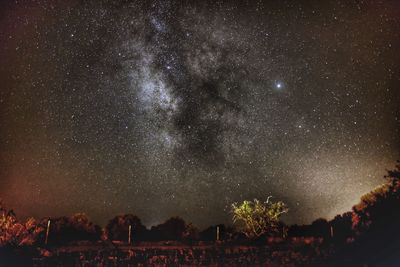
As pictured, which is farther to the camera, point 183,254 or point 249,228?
point 249,228

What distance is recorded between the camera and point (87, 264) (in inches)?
832

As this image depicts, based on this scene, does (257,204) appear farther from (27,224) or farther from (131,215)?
(27,224)

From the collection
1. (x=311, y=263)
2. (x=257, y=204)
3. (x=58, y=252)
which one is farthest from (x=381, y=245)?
(x=257, y=204)

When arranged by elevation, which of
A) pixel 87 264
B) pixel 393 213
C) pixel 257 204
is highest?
pixel 257 204

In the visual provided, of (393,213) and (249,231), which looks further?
(249,231)

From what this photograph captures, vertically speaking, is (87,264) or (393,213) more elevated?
(393,213)

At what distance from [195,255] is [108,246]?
4.73 metres

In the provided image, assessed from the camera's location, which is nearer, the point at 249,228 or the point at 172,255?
the point at 172,255

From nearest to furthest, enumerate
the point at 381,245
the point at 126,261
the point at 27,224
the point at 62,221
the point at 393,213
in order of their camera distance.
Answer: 1. the point at 381,245
2. the point at 126,261
3. the point at 393,213
4. the point at 27,224
5. the point at 62,221

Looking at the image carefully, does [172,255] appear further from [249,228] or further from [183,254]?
[249,228]

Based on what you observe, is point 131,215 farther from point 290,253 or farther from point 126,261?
point 290,253

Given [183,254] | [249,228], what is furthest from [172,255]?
[249,228]

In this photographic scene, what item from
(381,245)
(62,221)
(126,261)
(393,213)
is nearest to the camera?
(381,245)

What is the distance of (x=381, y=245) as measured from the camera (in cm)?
1962
